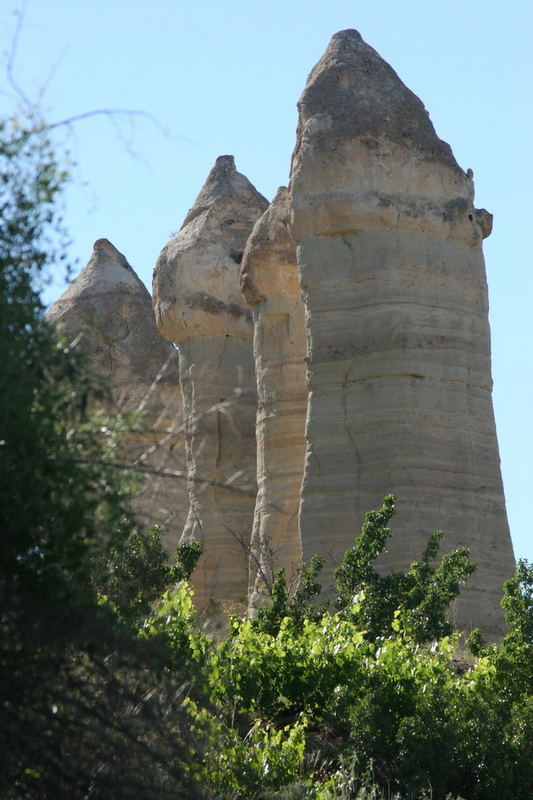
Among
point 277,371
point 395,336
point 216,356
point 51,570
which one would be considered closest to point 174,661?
point 51,570

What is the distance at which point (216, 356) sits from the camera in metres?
23.3

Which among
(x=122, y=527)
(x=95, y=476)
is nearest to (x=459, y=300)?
(x=122, y=527)

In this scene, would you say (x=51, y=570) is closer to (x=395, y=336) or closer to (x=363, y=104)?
(x=395, y=336)

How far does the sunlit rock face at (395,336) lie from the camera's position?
16484mm

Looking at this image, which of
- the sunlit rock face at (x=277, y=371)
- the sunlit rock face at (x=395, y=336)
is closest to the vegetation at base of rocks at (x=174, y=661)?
the sunlit rock face at (x=395, y=336)

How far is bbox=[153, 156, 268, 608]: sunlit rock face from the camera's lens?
22.4 m

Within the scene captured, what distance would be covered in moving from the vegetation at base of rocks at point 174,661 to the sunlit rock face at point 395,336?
172cm

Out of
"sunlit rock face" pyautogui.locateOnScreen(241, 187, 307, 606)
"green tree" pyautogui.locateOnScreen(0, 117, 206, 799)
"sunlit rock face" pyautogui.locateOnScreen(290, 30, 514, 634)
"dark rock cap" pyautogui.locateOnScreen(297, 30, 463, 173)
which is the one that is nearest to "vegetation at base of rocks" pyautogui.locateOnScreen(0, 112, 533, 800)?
"green tree" pyautogui.locateOnScreen(0, 117, 206, 799)

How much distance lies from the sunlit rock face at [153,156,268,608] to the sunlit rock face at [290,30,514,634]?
15.8 ft

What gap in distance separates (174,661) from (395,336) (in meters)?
9.83

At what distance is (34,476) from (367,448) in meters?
10.4

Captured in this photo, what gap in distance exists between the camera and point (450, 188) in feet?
58.5

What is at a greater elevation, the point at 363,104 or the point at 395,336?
the point at 363,104

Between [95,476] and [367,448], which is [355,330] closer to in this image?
[367,448]
